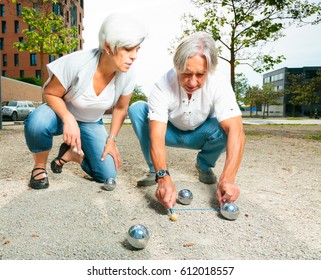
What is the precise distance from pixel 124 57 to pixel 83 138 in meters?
1.16

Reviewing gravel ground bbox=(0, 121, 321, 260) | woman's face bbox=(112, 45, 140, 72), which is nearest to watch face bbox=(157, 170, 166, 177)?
gravel ground bbox=(0, 121, 321, 260)

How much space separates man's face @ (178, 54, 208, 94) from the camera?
98.7 inches

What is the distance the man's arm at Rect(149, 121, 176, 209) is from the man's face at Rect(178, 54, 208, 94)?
377 millimetres

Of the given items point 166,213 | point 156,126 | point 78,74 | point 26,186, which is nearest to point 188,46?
point 156,126

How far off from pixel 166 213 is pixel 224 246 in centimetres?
62

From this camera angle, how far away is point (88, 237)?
7.39ft

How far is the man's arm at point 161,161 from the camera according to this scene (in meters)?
2.51

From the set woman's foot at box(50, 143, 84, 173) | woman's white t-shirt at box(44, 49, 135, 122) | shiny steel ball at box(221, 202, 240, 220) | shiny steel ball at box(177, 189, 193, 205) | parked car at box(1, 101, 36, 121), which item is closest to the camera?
shiny steel ball at box(221, 202, 240, 220)

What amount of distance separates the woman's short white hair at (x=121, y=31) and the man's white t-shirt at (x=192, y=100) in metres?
0.46

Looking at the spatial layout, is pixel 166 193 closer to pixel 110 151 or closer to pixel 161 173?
pixel 161 173

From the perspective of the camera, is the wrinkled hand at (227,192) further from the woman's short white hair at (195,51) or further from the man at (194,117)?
the woman's short white hair at (195,51)

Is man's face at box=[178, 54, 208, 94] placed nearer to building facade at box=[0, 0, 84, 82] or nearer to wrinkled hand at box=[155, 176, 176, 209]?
wrinkled hand at box=[155, 176, 176, 209]

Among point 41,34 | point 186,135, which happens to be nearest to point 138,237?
point 186,135

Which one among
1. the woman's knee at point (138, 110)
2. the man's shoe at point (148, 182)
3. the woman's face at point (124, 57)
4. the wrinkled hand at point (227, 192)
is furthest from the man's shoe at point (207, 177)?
the woman's face at point (124, 57)
